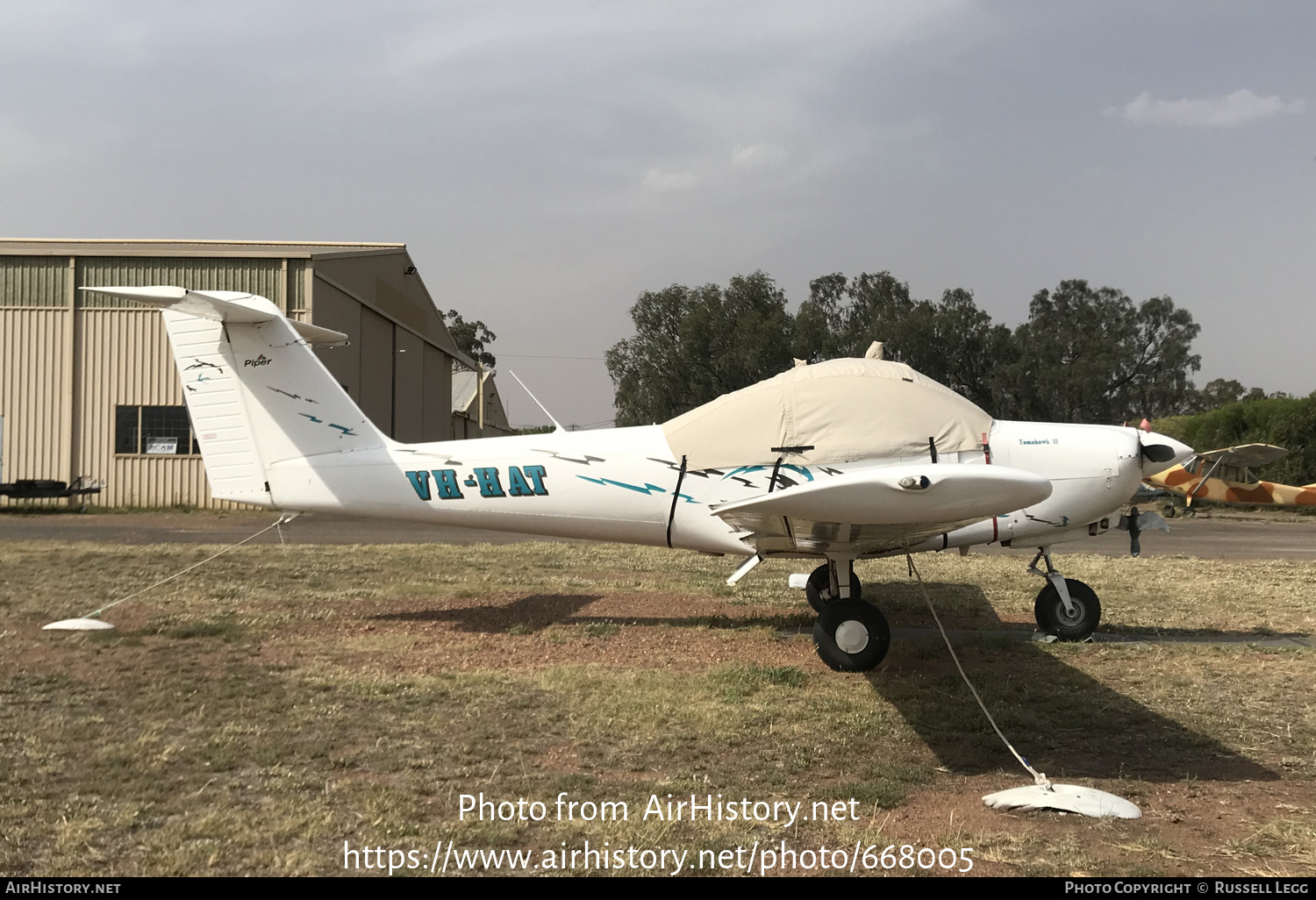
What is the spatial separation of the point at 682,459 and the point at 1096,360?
50987 mm

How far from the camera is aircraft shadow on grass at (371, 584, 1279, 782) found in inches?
177

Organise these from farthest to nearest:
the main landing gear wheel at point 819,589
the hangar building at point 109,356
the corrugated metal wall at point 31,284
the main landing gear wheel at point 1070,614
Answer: the corrugated metal wall at point 31,284, the hangar building at point 109,356, the main landing gear wheel at point 819,589, the main landing gear wheel at point 1070,614

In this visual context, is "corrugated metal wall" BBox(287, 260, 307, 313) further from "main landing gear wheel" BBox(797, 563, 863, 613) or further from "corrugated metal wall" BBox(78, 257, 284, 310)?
"main landing gear wheel" BBox(797, 563, 863, 613)

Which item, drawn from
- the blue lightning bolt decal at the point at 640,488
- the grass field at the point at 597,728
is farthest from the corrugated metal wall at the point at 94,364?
the blue lightning bolt decal at the point at 640,488

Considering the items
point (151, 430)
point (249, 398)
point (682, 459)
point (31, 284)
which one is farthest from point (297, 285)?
point (682, 459)

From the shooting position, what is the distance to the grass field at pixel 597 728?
3418mm

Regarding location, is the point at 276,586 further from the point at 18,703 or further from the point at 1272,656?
the point at 1272,656

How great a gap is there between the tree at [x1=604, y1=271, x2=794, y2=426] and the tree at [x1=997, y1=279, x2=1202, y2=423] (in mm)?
13540

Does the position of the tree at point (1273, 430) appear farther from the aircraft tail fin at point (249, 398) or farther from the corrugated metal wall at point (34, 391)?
the corrugated metal wall at point (34, 391)

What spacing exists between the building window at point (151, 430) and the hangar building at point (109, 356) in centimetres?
2

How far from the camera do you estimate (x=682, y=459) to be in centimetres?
705

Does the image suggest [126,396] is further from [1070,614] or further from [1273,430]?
[1273,430]

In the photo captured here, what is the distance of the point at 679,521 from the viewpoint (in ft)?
23.3

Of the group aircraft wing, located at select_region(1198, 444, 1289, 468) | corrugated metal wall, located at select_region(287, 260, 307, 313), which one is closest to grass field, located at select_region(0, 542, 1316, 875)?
aircraft wing, located at select_region(1198, 444, 1289, 468)
